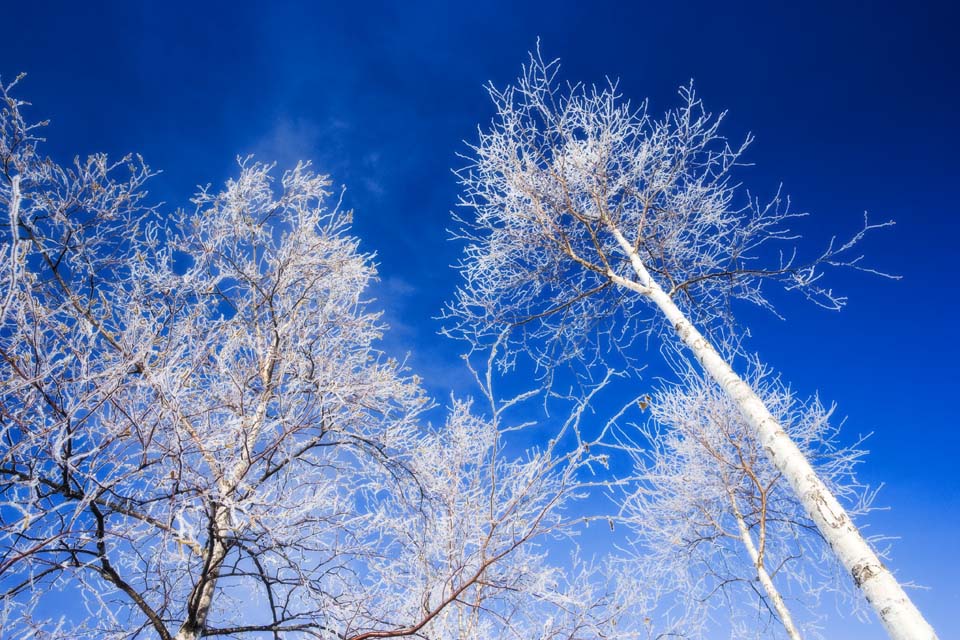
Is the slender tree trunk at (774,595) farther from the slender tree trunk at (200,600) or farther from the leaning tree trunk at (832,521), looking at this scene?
the slender tree trunk at (200,600)

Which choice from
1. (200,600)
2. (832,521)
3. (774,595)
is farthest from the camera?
(774,595)

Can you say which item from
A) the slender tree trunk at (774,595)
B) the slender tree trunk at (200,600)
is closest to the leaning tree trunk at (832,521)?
the slender tree trunk at (200,600)

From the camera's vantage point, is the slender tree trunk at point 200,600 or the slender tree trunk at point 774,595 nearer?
the slender tree trunk at point 200,600

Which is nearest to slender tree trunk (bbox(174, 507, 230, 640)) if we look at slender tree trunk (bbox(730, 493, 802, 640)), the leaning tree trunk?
the leaning tree trunk

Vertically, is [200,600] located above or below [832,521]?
above

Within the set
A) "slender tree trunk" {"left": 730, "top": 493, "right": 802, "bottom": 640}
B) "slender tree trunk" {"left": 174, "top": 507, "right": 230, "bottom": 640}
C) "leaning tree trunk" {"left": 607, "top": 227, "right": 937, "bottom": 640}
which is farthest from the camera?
"slender tree trunk" {"left": 730, "top": 493, "right": 802, "bottom": 640}

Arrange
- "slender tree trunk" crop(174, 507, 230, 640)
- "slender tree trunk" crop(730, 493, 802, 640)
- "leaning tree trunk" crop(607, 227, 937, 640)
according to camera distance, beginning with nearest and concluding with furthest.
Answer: "leaning tree trunk" crop(607, 227, 937, 640)
"slender tree trunk" crop(174, 507, 230, 640)
"slender tree trunk" crop(730, 493, 802, 640)

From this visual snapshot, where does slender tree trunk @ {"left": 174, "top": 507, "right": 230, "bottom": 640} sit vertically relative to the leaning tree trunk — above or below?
above

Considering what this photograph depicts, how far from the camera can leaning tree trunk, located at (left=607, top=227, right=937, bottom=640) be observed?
211cm

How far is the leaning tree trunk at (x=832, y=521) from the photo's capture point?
211 centimetres

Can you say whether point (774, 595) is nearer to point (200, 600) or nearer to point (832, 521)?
point (832, 521)

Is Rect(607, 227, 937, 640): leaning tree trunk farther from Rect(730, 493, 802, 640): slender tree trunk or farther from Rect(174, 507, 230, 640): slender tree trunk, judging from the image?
Rect(730, 493, 802, 640): slender tree trunk

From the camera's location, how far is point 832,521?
8.14ft

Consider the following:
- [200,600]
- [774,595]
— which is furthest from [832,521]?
[774,595]
